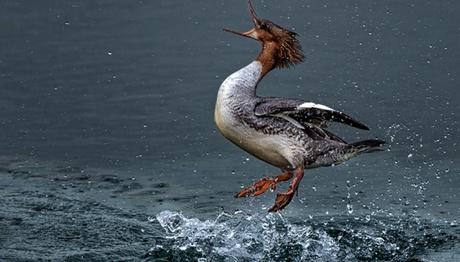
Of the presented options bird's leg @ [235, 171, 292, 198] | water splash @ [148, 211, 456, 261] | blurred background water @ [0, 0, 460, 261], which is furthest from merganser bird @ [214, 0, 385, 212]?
blurred background water @ [0, 0, 460, 261]

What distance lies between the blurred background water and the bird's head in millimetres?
1342

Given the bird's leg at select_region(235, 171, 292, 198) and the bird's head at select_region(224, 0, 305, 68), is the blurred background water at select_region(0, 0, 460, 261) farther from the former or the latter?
the bird's head at select_region(224, 0, 305, 68)

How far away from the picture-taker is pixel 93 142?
1148 centimetres

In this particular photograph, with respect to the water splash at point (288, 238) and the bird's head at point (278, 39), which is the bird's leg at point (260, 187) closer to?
the water splash at point (288, 238)

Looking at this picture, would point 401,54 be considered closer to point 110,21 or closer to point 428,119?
point 428,119

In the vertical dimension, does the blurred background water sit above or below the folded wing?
below

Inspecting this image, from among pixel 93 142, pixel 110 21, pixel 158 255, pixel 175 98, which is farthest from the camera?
pixel 110 21

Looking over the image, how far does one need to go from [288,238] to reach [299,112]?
110 centimetres

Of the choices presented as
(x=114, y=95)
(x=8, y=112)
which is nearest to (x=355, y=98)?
(x=114, y=95)

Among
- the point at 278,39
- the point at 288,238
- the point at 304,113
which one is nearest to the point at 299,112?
the point at 304,113

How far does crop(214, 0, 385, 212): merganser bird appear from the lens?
8938 millimetres

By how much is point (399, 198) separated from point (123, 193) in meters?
2.40

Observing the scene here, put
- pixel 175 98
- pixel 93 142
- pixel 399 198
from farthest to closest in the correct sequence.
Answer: pixel 175 98, pixel 93 142, pixel 399 198

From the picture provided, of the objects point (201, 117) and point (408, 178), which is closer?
point (408, 178)
